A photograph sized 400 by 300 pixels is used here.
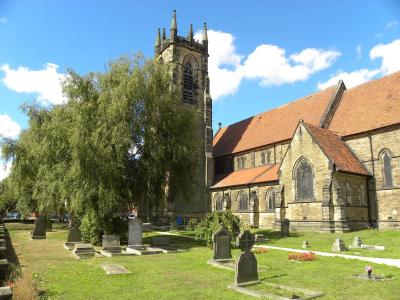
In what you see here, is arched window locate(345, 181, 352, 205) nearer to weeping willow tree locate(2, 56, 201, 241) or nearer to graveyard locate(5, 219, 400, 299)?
graveyard locate(5, 219, 400, 299)

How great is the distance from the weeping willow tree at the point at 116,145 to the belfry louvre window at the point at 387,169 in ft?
47.1

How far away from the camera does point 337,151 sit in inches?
1070

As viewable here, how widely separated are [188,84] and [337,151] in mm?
21897

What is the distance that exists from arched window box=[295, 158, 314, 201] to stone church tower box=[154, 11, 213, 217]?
47.4 ft

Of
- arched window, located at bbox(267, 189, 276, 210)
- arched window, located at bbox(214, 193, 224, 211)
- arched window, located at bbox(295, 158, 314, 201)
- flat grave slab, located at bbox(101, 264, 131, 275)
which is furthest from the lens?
arched window, located at bbox(214, 193, 224, 211)

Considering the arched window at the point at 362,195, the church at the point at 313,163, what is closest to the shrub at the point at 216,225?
the church at the point at 313,163

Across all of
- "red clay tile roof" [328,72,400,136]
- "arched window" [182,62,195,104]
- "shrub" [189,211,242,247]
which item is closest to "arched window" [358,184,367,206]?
"red clay tile roof" [328,72,400,136]

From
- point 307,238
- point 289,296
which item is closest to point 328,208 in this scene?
point 307,238

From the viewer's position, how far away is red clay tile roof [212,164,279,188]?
32925mm

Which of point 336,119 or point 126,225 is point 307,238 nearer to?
point 126,225

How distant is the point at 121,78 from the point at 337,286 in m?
16.2

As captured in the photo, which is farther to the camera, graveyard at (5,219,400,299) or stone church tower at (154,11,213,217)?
stone church tower at (154,11,213,217)

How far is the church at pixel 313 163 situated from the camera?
83.9ft

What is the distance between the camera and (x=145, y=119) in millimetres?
21156
